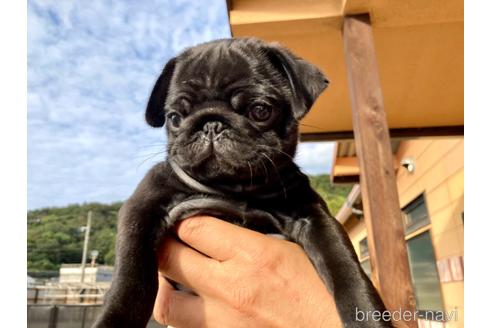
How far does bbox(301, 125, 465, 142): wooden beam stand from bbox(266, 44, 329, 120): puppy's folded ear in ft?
13.5

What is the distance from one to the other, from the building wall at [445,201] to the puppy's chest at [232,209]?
464 cm

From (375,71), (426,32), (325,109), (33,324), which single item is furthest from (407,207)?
(33,324)

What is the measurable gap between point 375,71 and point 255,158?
1.85 metres

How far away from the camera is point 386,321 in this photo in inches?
60.7

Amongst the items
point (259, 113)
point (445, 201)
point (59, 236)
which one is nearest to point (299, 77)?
point (259, 113)

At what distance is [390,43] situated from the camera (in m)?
4.22

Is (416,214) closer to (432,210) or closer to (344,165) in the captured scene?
(432,210)

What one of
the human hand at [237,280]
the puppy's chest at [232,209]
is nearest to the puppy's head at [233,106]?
the puppy's chest at [232,209]

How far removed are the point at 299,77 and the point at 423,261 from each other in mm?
6785

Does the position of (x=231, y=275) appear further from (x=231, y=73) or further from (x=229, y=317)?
(x=231, y=73)

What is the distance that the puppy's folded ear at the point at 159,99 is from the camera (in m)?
2.21

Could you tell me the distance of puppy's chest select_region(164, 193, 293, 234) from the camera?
1913mm

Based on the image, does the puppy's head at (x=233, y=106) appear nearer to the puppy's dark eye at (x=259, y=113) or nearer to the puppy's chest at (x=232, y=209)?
the puppy's dark eye at (x=259, y=113)
